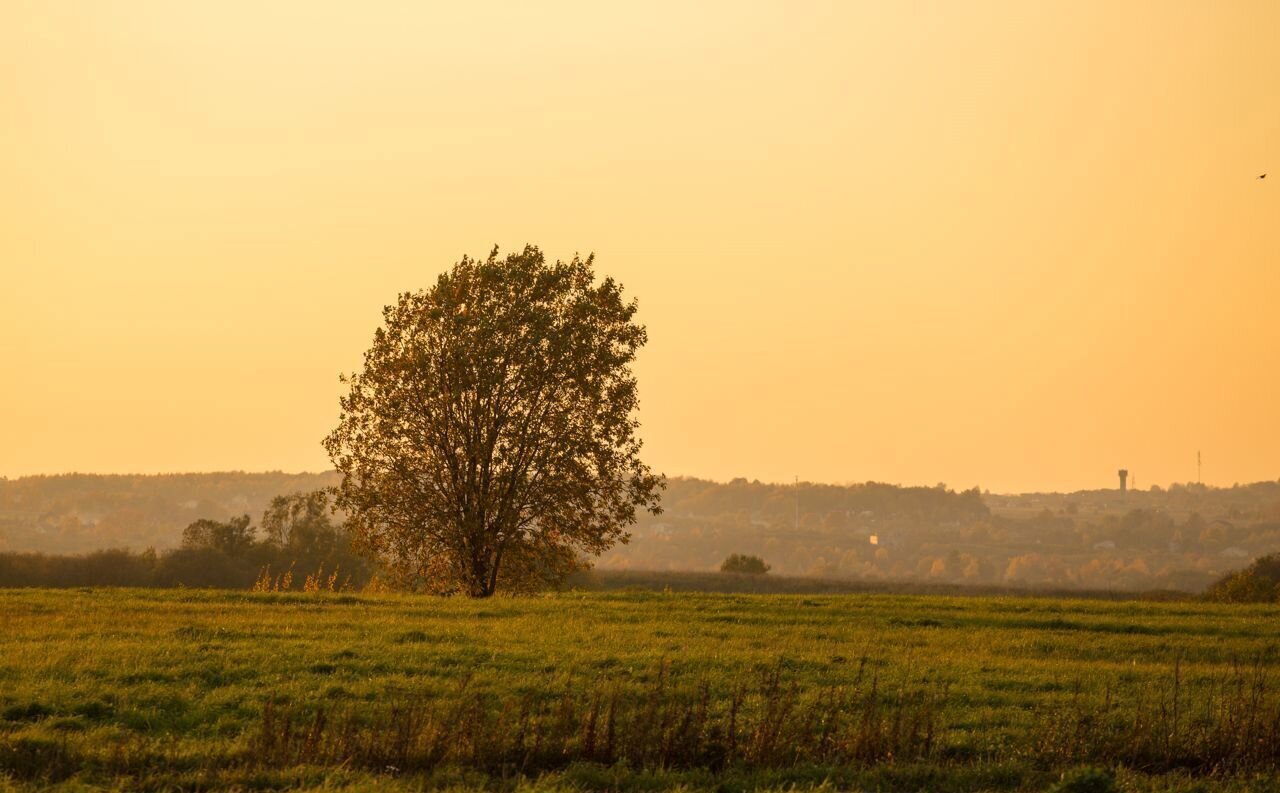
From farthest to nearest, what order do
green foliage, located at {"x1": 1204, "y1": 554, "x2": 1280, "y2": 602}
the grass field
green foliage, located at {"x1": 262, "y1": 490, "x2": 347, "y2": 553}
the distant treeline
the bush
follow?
the bush, green foliage, located at {"x1": 262, "y1": 490, "x2": 347, "y2": 553}, the distant treeline, green foliage, located at {"x1": 1204, "y1": 554, "x2": 1280, "y2": 602}, the grass field

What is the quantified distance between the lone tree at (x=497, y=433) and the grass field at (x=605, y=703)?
30.6ft

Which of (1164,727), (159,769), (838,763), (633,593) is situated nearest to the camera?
(159,769)

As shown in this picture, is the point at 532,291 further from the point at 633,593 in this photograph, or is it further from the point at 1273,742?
the point at 1273,742

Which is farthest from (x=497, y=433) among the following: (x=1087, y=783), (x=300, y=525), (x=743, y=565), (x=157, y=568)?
(x=743, y=565)

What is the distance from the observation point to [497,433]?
41.7 m

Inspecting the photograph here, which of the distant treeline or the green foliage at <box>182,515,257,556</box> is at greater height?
the green foliage at <box>182,515,257,556</box>

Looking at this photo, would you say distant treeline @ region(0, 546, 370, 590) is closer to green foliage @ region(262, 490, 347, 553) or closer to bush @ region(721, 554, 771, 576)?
green foliage @ region(262, 490, 347, 553)

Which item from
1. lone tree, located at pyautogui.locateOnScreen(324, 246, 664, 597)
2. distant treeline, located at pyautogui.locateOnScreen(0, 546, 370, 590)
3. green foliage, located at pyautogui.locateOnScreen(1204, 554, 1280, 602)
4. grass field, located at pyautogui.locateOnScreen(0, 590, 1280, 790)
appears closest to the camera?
grass field, located at pyautogui.locateOnScreen(0, 590, 1280, 790)

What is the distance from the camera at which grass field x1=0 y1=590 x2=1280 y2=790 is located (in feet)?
53.8

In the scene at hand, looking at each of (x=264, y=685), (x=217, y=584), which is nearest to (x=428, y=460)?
(x=264, y=685)

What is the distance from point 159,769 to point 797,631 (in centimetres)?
1700

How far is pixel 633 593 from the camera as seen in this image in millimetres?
40344

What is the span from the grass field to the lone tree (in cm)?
932

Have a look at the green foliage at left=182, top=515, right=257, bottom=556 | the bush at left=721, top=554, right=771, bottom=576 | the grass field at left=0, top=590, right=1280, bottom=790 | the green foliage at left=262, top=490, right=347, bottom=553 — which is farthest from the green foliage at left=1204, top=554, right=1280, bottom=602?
the green foliage at left=262, top=490, right=347, bottom=553
